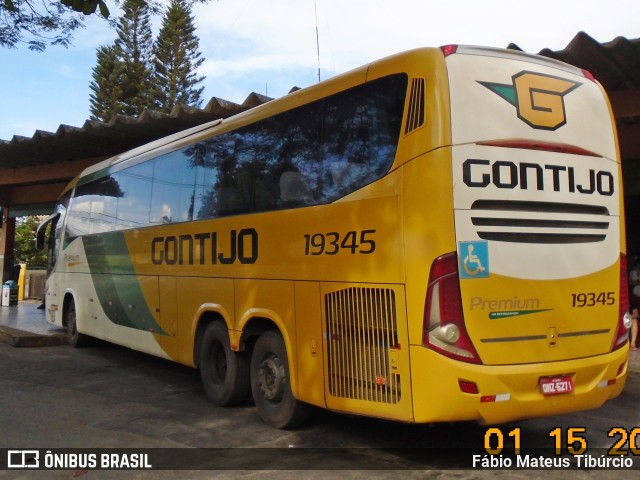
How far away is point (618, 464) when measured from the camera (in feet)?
16.9

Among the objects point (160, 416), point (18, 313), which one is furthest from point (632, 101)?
point (18, 313)

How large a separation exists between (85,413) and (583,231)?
5752 millimetres

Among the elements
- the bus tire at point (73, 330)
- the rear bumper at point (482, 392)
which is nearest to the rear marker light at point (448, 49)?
the rear bumper at point (482, 392)

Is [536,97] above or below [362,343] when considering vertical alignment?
above

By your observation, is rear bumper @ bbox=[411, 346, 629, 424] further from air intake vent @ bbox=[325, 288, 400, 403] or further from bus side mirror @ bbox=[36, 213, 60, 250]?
bus side mirror @ bbox=[36, 213, 60, 250]

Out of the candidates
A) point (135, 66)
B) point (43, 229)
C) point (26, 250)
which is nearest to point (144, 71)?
point (135, 66)

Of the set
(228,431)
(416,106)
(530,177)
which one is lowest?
(228,431)

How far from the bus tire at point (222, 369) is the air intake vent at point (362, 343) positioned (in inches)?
77.0

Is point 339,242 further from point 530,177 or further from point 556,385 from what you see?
point 556,385

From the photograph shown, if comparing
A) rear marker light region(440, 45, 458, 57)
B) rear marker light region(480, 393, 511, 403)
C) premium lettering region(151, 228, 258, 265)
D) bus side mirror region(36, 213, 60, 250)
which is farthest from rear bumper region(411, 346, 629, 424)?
bus side mirror region(36, 213, 60, 250)

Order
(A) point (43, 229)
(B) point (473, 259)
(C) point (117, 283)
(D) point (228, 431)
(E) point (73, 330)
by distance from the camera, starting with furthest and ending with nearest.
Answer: (A) point (43, 229), (E) point (73, 330), (C) point (117, 283), (D) point (228, 431), (B) point (473, 259)

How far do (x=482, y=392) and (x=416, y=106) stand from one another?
229 centimetres

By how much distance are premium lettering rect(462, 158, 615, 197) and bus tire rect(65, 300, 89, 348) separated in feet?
32.3

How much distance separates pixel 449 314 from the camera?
180 inches
